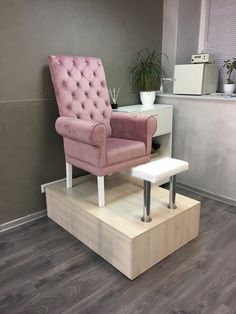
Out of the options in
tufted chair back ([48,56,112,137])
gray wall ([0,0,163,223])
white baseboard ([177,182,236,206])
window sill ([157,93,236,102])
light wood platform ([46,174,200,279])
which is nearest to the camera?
light wood platform ([46,174,200,279])

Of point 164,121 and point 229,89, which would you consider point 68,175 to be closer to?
point 164,121

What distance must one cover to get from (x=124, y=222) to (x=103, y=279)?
1.19 ft

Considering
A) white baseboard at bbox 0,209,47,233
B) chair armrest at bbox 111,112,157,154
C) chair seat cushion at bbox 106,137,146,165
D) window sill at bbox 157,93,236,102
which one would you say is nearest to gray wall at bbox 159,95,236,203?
→ window sill at bbox 157,93,236,102

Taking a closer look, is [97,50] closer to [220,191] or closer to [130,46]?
[130,46]

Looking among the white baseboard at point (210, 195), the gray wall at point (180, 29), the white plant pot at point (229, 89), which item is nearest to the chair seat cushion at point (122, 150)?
the white baseboard at point (210, 195)

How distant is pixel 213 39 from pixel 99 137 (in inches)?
84.0

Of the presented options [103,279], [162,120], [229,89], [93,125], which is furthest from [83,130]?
[229,89]

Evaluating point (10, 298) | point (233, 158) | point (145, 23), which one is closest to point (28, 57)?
point (145, 23)

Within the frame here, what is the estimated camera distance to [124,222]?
177 cm

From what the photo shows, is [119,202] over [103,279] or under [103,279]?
over

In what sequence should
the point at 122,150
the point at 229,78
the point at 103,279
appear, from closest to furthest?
the point at 103,279, the point at 122,150, the point at 229,78

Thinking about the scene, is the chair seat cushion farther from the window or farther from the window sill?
the window

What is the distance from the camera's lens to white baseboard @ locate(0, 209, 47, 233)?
2.22 m

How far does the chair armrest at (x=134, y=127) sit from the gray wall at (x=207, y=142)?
2.45 ft
